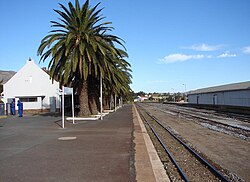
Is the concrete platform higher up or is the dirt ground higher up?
the concrete platform

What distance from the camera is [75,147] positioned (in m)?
11.9

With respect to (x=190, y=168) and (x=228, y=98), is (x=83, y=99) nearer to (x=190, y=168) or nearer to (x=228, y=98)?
(x=190, y=168)

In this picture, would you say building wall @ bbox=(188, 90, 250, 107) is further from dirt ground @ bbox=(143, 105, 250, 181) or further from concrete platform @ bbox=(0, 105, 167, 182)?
concrete platform @ bbox=(0, 105, 167, 182)

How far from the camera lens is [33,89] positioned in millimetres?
44938

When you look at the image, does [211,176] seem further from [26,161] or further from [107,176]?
[26,161]

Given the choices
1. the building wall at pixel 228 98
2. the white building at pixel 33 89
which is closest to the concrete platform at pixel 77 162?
the white building at pixel 33 89

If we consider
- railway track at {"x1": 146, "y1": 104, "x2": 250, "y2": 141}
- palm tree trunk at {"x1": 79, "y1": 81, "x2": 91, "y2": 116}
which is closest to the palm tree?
palm tree trunk at {"x1": 79, "y1": 81, "x2": 91, "y2": 116}

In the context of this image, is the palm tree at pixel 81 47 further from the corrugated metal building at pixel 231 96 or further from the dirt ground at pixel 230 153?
the corrugated metal building at pixel 231 96

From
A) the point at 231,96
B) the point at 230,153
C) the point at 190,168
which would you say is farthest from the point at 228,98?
the point at 190,168

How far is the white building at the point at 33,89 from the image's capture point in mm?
44781

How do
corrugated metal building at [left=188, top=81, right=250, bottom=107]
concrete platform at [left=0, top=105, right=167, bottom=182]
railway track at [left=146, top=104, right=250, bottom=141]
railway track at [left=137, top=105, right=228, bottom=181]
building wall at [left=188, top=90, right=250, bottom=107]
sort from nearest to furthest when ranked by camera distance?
concrete platform at [left=0, top=105, right=167, bottom=182] < railway track at [left=137, top=105, right=228, bottom=181] < railway track at [left=146, top=104, right=250, bottom=141] < building wall at [left=188, top=90, right=250, bottom=107] < corrugated metal building at [left=188, top=81, right=250, bottom=107]

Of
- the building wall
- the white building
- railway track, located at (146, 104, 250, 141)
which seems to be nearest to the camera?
railway track, located at (146, 104, 250, 141)

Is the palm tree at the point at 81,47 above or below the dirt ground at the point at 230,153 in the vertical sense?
above

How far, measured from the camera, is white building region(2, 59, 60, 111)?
44781 mm
